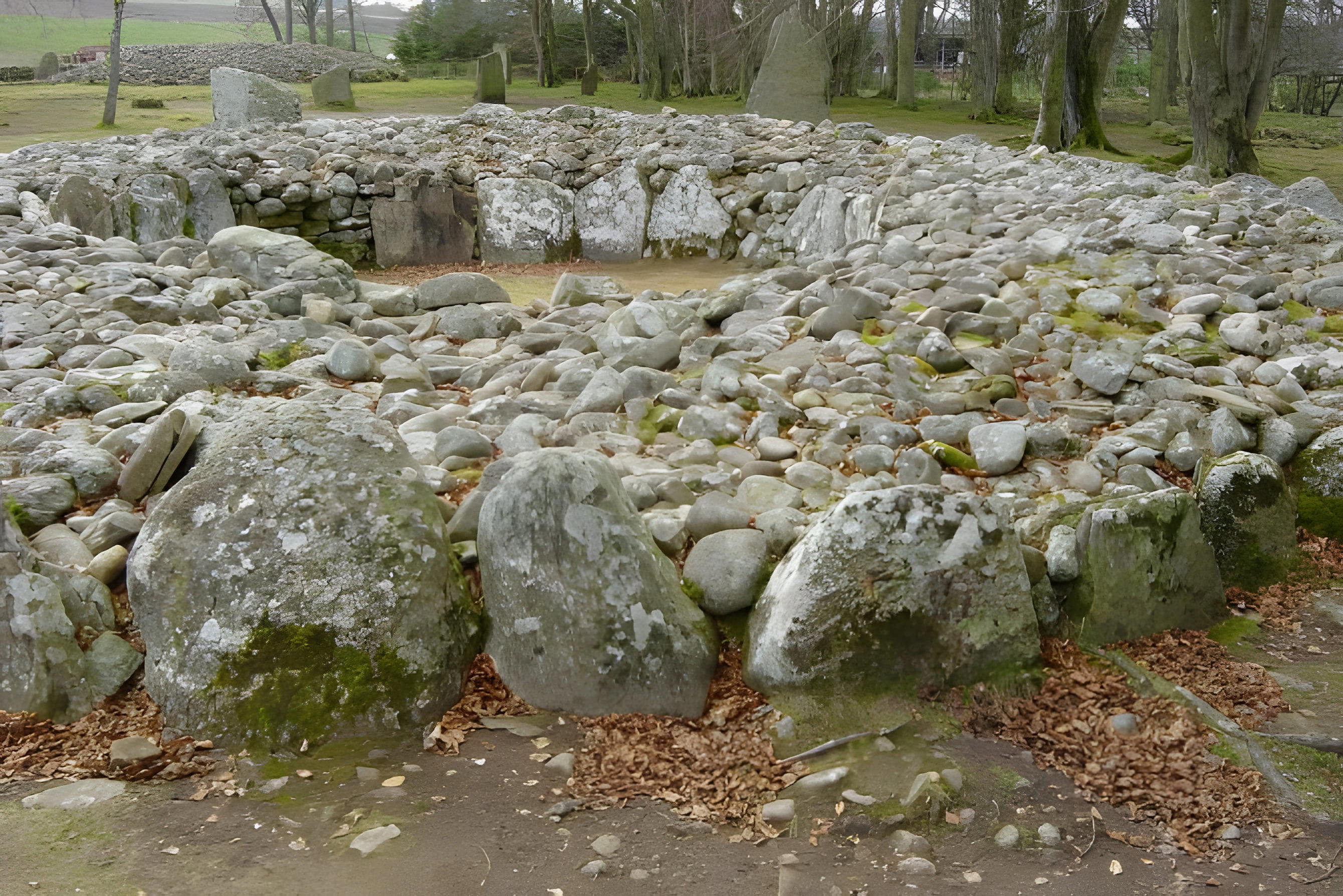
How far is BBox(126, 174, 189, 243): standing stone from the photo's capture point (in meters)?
9.32

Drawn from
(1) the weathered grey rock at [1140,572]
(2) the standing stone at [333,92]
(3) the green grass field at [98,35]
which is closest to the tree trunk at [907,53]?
(2) the standing stone at [333,92]

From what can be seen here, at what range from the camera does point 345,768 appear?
299 centimetres

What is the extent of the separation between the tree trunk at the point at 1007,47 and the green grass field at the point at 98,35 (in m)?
27.3

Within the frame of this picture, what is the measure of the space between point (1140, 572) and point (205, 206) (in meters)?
9.36

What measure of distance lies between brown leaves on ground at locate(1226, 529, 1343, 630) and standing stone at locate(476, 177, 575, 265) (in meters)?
7.98

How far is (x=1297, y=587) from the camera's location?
407cm

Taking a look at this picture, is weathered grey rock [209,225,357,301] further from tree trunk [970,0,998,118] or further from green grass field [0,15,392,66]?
green grass field [0,15,392,66]

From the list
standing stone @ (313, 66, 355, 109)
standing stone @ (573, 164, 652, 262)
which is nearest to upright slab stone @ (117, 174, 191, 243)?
standing stone @ (573, 164, 652, 262)

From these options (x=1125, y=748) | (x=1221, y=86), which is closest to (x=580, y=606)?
(x=1125, y=748)

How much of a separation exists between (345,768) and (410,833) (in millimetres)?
450

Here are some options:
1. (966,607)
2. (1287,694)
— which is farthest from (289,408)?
(1287,694)

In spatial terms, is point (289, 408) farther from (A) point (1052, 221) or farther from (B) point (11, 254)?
(A) point (1052, 221)

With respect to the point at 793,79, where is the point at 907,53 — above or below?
above

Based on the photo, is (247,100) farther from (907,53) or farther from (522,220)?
(907,53)
